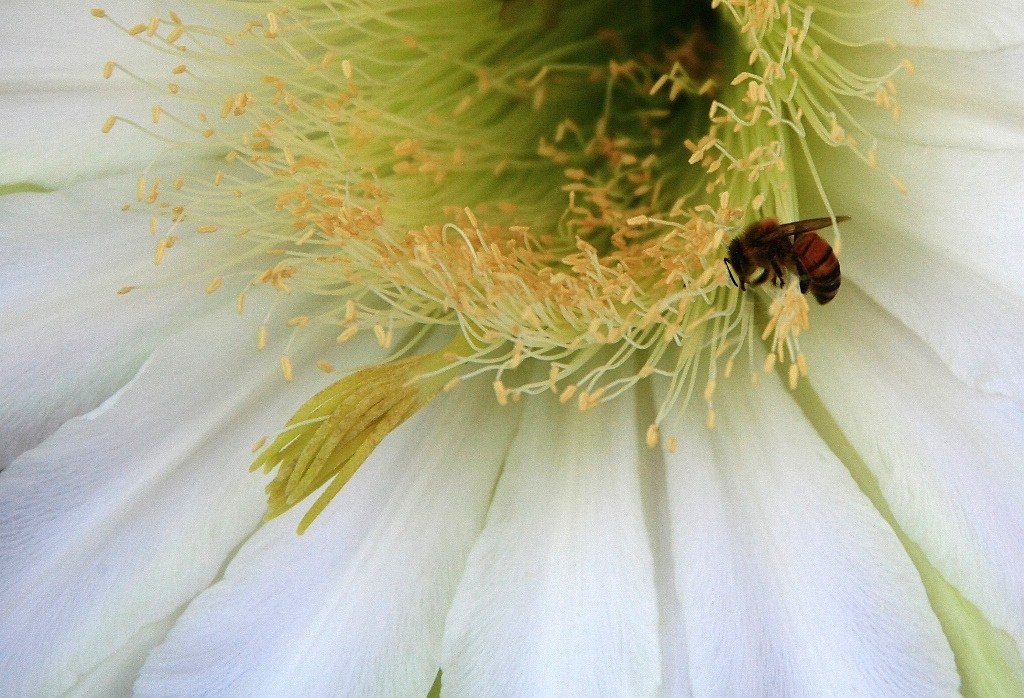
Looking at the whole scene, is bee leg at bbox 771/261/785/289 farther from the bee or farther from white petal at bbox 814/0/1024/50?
white petal at bbox 814/0/1024/50

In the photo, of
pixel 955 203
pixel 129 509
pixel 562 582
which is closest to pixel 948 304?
pixel 955 203

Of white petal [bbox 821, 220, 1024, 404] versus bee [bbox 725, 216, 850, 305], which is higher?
bee [bbox 725, 216, 850, 305]

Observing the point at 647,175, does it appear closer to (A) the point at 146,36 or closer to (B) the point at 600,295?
(B) the point at 600,295

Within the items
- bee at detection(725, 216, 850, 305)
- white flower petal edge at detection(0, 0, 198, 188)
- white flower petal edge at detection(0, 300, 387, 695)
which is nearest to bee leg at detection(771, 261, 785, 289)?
bee at detection(725, 216, 850, 305)

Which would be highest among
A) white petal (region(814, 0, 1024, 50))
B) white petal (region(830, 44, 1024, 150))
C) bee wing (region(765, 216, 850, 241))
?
white petal (region(814, 0, 1024, 50))

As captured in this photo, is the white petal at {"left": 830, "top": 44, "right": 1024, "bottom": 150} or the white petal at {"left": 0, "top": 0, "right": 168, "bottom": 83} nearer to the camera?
the white petal at {"left": 830, "top": 44, "right": 1024, "bottom": 150}

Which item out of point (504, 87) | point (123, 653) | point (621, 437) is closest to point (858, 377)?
point (621, 437)
